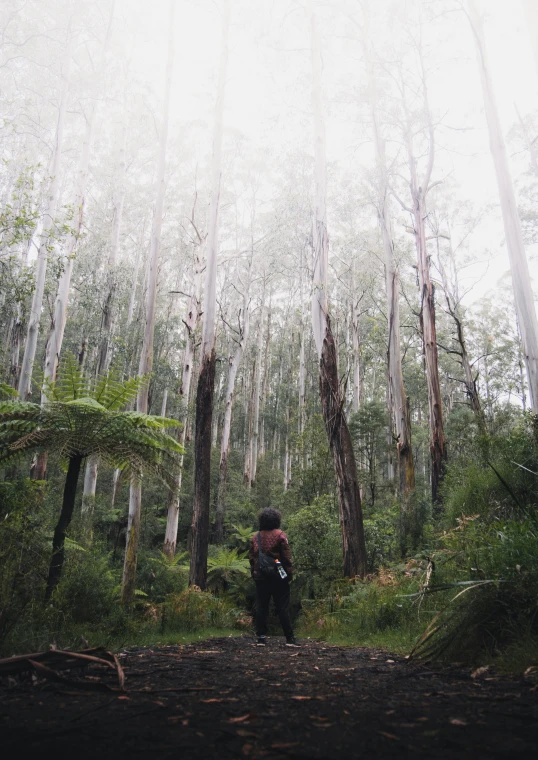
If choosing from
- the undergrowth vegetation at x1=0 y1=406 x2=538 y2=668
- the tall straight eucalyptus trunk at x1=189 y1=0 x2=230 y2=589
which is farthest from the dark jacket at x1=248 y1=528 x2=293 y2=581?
the tall straight eucalyptus trunk at x1=189 y1=0 x2=230 y2=589

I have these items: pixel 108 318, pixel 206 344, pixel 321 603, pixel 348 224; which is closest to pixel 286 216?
pixel 348 224

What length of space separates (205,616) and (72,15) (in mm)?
20259

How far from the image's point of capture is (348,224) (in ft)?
82.5

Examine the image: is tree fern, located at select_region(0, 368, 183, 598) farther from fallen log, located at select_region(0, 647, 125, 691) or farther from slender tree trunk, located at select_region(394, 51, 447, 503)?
slender tree trunk, located at select_region(394, 51, 447, 503)

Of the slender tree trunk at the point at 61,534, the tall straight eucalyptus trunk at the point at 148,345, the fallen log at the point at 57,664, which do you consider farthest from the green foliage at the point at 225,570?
the fallen log at the point at 57,664

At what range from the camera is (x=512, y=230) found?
7902 mm

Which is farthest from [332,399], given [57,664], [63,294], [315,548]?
[63,294]

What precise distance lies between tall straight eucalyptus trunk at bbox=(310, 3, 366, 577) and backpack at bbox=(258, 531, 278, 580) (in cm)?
354

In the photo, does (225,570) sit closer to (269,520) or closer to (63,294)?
→ (269,520)

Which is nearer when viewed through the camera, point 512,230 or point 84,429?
point 84,429

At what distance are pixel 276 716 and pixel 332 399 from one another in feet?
23.3

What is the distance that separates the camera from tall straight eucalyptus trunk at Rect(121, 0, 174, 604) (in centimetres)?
784

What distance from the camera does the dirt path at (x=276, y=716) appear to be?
1266 millimetres

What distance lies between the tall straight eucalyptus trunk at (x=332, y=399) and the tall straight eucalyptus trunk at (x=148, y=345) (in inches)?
141
